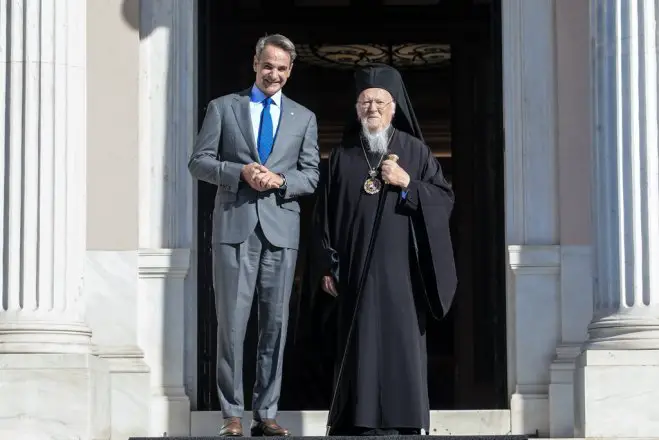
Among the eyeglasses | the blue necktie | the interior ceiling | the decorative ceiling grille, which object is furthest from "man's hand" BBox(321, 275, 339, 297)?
the decorative ceiling grille

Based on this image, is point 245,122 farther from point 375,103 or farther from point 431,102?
point 431,102

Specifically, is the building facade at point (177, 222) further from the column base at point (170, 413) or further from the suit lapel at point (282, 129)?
the suit lapel at point (282, 129)

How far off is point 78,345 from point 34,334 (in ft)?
0.89

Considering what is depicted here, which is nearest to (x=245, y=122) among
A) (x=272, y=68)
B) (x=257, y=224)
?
(x=272, y=68)

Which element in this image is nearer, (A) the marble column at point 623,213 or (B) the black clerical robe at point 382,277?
(B) the black clerical robe at point 382,277

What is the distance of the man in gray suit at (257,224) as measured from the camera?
10.1m

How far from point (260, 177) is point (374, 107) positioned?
0.82 metres

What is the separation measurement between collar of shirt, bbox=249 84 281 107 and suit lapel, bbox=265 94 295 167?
4 cm

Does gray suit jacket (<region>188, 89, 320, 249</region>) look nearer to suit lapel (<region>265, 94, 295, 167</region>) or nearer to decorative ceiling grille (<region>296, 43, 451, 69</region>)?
suit lapel (<region>265, 94, 295, 167</region>)

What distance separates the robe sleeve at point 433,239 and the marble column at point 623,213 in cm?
94

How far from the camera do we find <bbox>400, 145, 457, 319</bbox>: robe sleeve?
10.3 meters

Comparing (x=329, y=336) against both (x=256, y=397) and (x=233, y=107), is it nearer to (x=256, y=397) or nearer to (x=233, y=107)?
(x=256, y=397)

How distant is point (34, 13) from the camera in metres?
10.9

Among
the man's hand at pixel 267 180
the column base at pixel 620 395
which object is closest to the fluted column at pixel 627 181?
the column base at pixel 620 395
